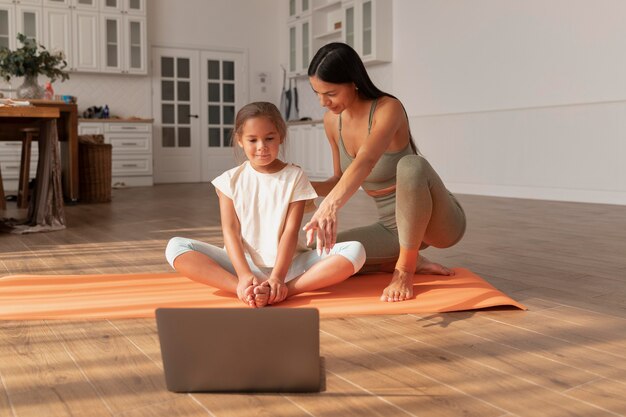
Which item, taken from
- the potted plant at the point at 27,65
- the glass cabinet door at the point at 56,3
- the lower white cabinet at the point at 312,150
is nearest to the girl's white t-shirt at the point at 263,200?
the potted plant at the point at 27,65

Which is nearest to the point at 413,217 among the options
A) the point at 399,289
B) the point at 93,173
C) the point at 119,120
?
the point at 399,289

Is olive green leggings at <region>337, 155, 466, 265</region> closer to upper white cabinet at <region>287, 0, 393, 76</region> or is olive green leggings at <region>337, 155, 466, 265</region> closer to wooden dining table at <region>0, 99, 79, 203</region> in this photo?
wooden dining table at <region>0, 99, 79, 203</region>

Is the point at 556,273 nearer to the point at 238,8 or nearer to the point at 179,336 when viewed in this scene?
the point at 179,336

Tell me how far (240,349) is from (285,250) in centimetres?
74

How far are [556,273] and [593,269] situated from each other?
19cm

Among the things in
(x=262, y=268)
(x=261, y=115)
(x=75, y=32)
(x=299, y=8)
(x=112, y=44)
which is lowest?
(x=262, y=268)

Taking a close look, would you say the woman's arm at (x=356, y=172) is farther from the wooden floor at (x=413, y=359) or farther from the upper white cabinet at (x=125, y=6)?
the upper white cabinet at (x=125, y=6)

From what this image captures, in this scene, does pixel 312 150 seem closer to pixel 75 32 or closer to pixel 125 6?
pixel 125 6

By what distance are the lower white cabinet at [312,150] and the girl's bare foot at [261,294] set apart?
22.4ft

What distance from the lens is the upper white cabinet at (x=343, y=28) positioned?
26.5ft

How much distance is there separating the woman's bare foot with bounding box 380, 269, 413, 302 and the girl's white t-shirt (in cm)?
37

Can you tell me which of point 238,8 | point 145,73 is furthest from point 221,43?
point 145,73

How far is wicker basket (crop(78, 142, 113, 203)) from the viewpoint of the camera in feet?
19.7

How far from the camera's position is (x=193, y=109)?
9.77 metres
